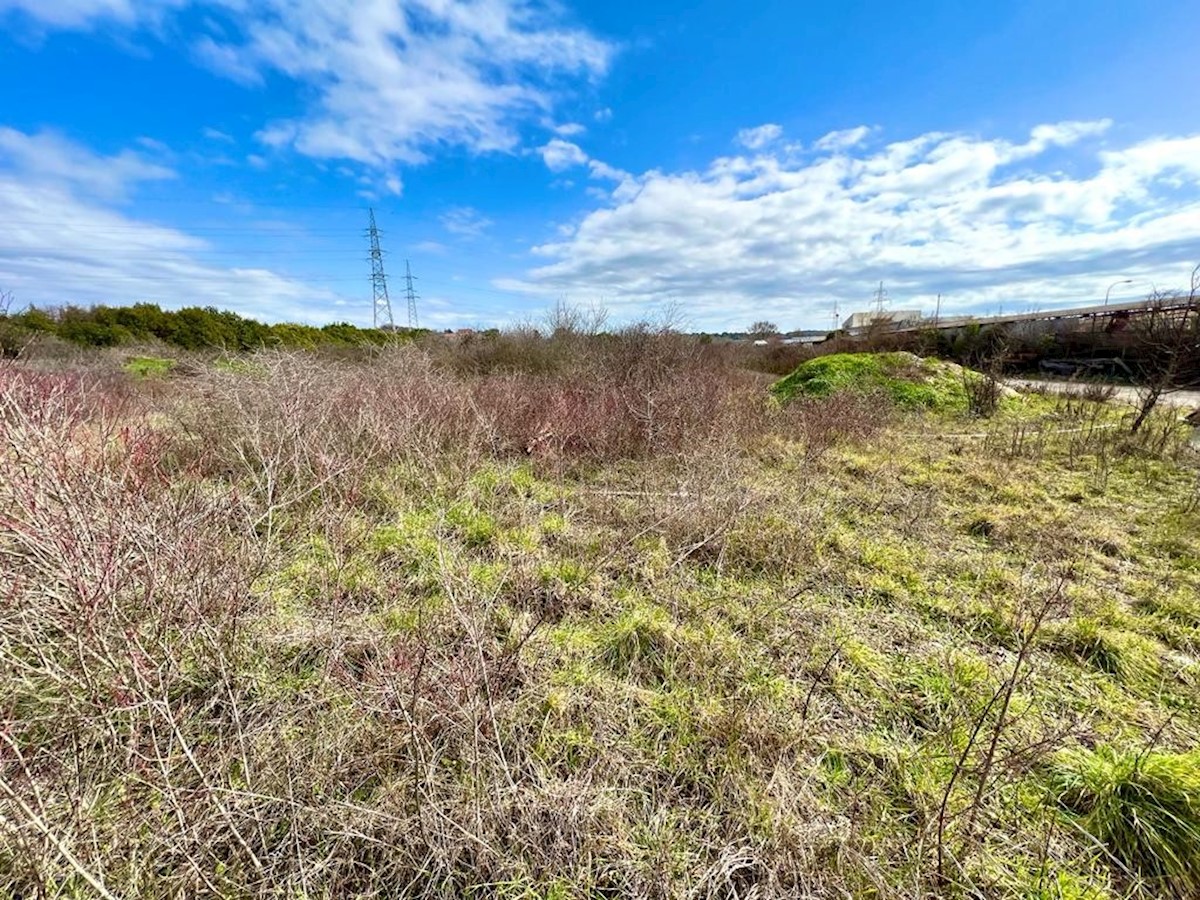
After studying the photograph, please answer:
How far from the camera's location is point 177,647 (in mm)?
2213

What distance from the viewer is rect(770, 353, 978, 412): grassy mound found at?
10.9 m

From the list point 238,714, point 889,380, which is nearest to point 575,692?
point 238,714

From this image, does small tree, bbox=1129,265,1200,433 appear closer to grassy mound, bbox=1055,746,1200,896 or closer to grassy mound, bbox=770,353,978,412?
grassy mound, bbox=770,353,978,412

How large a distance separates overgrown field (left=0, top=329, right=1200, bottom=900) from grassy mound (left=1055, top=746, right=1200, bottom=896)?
10mm

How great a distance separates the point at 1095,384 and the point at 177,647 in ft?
53.3

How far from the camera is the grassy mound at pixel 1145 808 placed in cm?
171

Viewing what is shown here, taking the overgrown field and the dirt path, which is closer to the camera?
the overgrown field

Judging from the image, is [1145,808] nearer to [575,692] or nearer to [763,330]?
[575,692]

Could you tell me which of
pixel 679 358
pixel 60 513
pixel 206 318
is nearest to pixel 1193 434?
pixel 679 358

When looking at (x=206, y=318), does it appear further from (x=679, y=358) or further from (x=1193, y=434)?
(x=1193, y=434)

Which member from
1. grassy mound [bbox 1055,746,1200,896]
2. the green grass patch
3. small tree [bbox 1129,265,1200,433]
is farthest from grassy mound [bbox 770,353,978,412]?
the green grass patch

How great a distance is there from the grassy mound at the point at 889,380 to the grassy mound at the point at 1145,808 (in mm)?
10022

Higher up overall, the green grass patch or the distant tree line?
the distant tree line

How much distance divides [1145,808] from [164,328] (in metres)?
29.1
